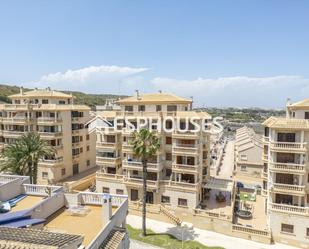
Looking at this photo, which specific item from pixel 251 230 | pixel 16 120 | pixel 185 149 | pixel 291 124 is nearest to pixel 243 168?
pixel 185 149

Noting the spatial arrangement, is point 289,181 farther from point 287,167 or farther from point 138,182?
point 138,182

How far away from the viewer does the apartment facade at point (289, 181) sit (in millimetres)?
32938

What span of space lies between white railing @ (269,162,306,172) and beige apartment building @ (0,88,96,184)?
3708cm

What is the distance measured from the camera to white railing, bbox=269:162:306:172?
110ft

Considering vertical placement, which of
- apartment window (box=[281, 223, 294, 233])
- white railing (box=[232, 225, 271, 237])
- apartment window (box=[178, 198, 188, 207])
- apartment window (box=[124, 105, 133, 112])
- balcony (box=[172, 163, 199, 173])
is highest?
apartment window (box=[124, 105, 133, 112])

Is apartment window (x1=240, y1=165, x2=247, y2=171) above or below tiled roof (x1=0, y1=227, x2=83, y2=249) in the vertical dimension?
below

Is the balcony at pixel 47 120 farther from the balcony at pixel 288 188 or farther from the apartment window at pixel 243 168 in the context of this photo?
the apartment window at pixel 243 168

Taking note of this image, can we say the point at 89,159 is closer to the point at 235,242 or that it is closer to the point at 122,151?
the point at 122,151

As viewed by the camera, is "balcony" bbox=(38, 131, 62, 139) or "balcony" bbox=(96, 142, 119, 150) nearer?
"balcony" bbox=(96, 142, 119, 150)

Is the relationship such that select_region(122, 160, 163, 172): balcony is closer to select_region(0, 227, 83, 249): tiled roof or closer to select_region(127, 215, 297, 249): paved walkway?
select_region(127, 215, 297, 249): paved walkway

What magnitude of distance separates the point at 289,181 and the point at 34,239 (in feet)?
108

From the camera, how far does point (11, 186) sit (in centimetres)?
2161

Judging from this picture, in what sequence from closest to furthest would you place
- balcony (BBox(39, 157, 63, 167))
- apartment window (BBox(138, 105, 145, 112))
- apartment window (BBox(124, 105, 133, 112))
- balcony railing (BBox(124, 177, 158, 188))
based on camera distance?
balcony railing (BBox(124, 177, 158, 188))
apartment window (BBox(138, 105, 145, 112))
apartment window (BBox(124, 105, 133, 112))
balcony (BBox(39, 157, 63, 167))

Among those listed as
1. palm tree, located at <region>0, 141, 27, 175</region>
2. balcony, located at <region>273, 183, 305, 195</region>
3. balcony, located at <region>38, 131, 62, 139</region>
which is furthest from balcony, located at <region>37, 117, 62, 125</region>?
balcony, located at <region>273, 183, 305, 195</region>
